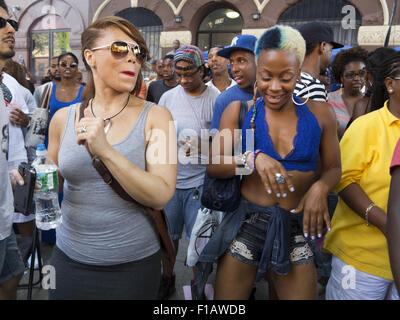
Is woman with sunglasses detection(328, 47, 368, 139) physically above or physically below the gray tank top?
above

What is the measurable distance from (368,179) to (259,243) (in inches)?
30.2

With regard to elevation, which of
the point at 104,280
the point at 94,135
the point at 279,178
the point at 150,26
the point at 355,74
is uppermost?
the point at 150,26

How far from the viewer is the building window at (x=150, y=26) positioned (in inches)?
504

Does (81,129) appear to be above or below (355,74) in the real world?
below

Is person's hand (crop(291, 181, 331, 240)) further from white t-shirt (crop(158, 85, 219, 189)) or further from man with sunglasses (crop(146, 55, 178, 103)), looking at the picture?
man with sunglasses (crop(146, 55, 178, 103))

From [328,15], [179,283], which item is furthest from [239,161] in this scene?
[328,15]

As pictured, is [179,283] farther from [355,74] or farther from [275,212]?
[355,74]

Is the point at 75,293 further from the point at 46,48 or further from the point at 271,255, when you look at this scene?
the point at 46,48

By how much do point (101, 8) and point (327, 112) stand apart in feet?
43.7

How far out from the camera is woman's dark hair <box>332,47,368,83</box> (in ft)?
13.7

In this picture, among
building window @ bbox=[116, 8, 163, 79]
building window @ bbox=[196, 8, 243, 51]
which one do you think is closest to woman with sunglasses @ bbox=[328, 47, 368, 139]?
building window @ bbox=[196, 8, 243, 51]

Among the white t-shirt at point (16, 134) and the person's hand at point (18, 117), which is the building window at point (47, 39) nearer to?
the white t-shirt at point (16, 134)

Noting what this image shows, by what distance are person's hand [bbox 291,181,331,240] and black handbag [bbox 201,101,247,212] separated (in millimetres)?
367

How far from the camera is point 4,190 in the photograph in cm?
185
